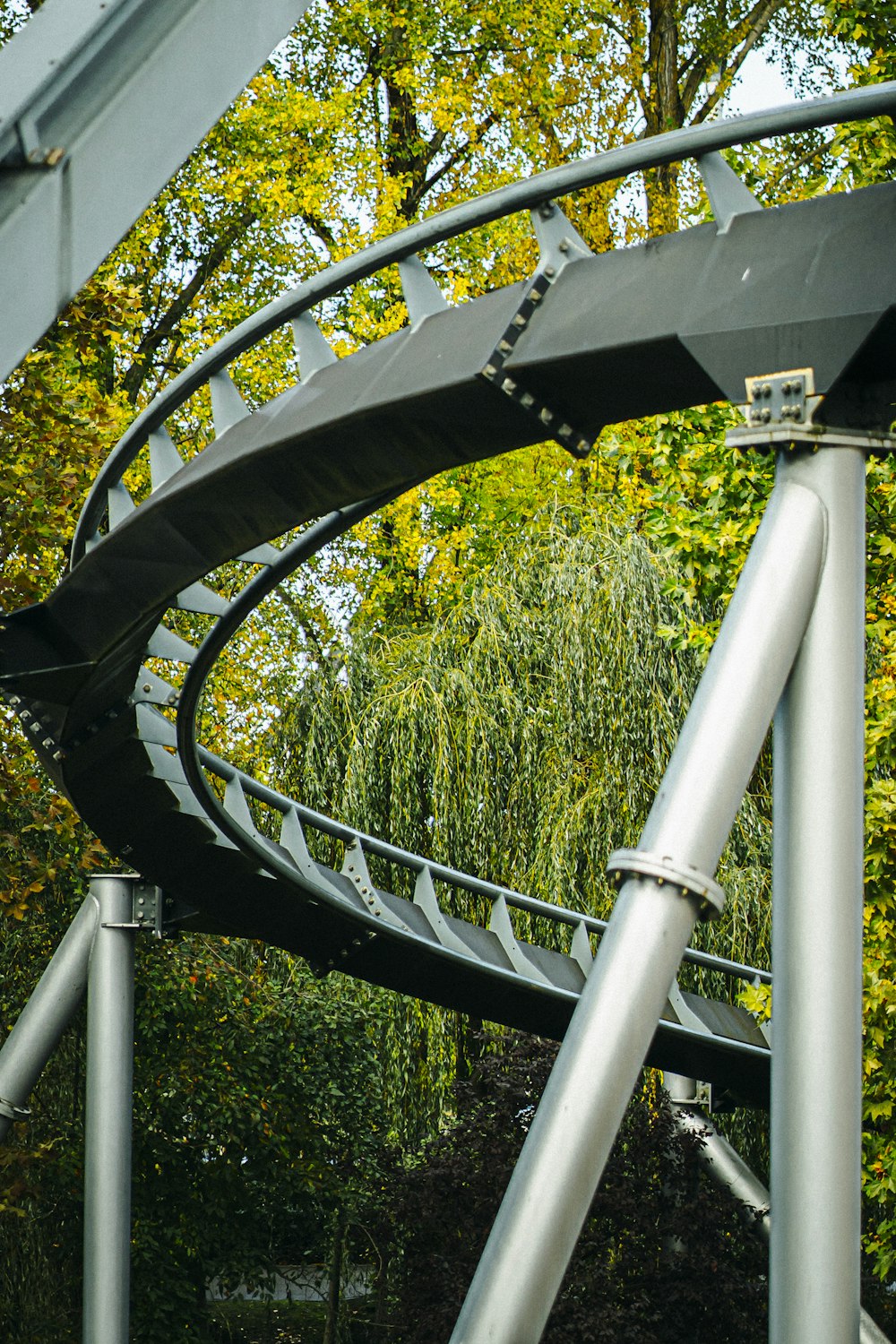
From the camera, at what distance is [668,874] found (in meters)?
3.23

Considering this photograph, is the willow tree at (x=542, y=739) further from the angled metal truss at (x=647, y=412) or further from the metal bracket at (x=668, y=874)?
the metal bracket at (x=668, y=874)

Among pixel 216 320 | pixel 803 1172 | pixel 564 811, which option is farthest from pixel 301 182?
pixel 803 1172

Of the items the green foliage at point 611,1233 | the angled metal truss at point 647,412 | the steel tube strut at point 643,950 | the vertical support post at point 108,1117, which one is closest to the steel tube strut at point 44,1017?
the vertical support post at point 108,1117

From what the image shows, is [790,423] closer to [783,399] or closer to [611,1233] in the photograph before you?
[783,399]

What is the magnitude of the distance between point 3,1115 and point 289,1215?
4547 mm

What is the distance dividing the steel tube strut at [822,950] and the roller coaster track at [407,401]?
0.38m

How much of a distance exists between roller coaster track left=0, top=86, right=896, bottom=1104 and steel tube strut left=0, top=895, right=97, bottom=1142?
91cm

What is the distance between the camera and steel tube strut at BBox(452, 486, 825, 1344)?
121 inches

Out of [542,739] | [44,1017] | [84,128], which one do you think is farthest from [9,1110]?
[84,128]

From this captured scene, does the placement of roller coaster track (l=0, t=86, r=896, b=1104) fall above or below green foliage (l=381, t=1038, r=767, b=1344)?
above

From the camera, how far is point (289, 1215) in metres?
12.5

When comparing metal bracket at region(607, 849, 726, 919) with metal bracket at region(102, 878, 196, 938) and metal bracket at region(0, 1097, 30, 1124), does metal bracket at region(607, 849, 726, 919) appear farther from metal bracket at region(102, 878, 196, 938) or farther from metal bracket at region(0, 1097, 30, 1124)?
metal bracket at region(0, 1097, 30, 1124)

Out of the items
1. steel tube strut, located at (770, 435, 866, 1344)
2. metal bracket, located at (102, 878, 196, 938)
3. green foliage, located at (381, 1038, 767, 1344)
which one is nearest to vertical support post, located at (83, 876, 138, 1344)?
metal bracket, located at (102, 878, 196, 938)

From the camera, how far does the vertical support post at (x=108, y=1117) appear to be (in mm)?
7848
